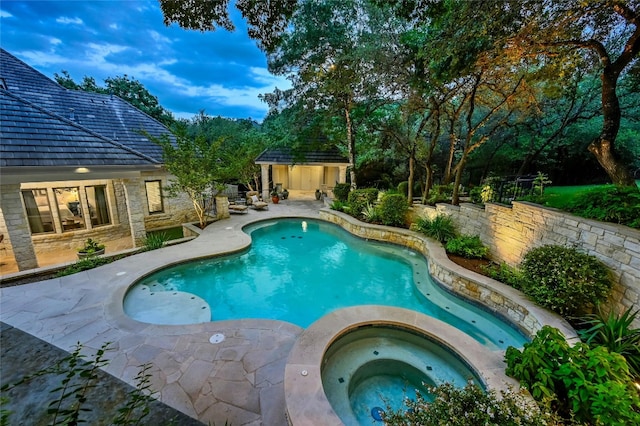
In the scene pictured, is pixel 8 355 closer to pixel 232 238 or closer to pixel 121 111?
pixel 232 238

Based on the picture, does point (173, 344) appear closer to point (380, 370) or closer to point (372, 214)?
point (380, 370)

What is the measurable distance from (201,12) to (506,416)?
6.71 metres

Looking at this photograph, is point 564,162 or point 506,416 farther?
point 564,162

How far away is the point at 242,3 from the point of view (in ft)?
14.4

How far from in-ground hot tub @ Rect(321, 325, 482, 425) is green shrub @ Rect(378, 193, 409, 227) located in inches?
250

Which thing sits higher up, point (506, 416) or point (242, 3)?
point (242, 3)

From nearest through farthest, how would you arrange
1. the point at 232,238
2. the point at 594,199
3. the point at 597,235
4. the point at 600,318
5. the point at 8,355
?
the point at 8,355 < the point at 600,318 < the point at 597,235 < the point at 594,199 < the point at 232,238

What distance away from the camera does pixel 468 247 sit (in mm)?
Result: 7613

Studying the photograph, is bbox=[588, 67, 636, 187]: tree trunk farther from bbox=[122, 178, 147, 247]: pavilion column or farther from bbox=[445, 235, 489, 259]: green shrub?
bbox=[122, 178, 147, 247]: pavilion column

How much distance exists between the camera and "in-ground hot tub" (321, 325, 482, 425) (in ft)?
11.8

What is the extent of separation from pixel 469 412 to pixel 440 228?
23.7 ft

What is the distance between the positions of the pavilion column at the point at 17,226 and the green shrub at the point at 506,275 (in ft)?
39.9

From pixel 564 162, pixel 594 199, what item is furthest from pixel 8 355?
pixel 564 162

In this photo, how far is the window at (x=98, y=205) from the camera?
9711mm
